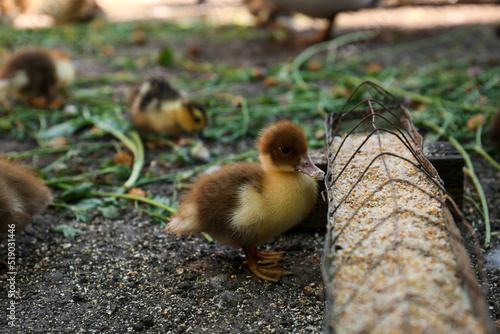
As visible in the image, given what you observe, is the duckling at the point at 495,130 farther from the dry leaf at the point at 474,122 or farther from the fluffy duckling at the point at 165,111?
the fluffy duckling at the point at 165,111

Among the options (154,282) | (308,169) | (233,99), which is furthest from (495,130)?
(154,282)

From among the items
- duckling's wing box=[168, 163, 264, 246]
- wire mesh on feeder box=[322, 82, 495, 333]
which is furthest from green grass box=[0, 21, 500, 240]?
wire mesh on feeder box=[322, 82, 495, 333]

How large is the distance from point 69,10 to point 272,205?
740 centimetres

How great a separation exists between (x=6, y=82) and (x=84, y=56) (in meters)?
2.14

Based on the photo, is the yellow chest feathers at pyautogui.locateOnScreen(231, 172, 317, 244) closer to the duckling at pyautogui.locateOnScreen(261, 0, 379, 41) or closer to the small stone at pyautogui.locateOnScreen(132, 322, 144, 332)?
the small stone at pyautogui.locateOnScreen(132, 322, 144, 332)

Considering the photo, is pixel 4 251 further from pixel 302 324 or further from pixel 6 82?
pixel 6 82

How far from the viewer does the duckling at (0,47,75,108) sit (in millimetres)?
4691

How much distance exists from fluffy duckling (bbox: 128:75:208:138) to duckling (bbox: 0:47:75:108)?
43.0 inches

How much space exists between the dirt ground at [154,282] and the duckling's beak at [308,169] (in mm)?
538

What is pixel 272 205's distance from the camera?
235 cm

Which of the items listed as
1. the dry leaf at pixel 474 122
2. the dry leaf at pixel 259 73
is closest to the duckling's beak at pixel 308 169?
the dry leaf at pixel 474 122

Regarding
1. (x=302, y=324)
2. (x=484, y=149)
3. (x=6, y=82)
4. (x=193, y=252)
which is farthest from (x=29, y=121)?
(x=484, y=149)

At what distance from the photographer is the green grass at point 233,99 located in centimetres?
357

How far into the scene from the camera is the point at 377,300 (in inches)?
62.4
